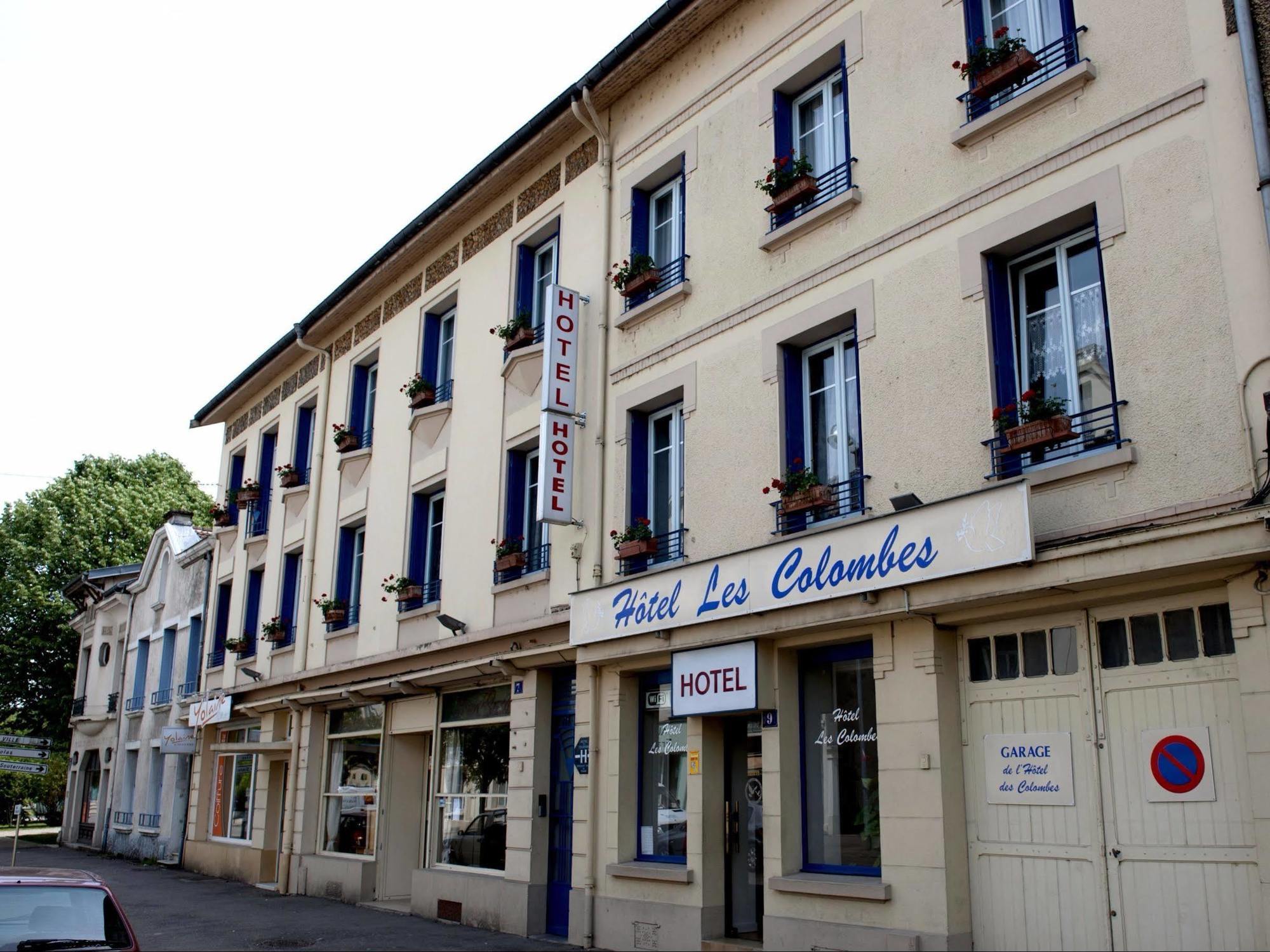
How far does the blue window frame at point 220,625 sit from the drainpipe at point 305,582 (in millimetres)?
4639

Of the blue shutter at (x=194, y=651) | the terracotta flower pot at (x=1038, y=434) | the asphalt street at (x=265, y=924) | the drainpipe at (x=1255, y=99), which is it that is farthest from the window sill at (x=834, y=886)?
the blue shutter at (x=194, y=651)

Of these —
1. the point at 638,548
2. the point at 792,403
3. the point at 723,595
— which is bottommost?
the point at 723,595

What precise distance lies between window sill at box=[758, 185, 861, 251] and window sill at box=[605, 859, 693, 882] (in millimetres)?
6188

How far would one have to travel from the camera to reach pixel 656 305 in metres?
13.1

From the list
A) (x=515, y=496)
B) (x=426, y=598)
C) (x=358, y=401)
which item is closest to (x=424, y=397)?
(x=426, y=598)

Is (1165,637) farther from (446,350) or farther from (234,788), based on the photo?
A: (234,788)

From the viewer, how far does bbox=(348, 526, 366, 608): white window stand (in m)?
19.3

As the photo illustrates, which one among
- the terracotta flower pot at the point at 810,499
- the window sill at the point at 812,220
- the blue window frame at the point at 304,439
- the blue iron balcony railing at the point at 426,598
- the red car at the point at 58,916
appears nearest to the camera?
the red car at the point at 58,916

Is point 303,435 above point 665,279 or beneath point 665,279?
above

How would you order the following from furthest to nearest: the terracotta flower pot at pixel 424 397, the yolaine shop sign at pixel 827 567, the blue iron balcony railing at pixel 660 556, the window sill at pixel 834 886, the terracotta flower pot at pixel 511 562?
1. the terracotta flower pot at pixel 424 397
2. the terracotta flower pot at pixel 511 562
3. the blue iron balcony railing at pixel 660 556
4. the window sill at pixel 834 886
5. the yolaine shop sign at pixel 827 567

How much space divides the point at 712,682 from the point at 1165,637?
4407mm

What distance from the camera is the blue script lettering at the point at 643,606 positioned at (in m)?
11.7

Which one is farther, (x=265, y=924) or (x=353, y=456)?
(x=353, y=456)

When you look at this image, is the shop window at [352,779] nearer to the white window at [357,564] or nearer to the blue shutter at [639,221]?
the white window at [357,564]
